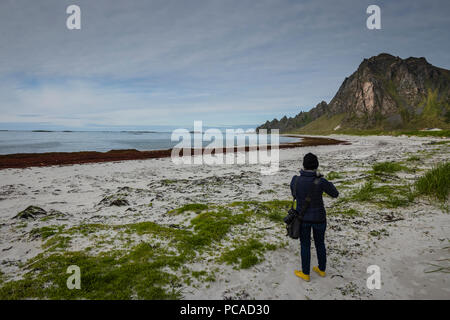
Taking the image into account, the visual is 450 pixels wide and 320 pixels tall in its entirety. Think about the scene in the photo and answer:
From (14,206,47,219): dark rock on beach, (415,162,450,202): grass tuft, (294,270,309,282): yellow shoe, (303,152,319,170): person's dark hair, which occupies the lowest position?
(294,270,309,282): yellow shoe

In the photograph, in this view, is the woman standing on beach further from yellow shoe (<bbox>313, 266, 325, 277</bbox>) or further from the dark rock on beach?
the dark rock on beach

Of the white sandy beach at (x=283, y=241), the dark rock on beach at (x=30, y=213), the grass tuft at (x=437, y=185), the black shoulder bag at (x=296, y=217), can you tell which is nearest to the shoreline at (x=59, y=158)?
the white sandy beach at (x=283, y=241)

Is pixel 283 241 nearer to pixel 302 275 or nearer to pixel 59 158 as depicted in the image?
pixel 302 275

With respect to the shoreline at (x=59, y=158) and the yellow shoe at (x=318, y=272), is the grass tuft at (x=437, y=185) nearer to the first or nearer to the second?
the yellow shoe at (x=318, y=272)

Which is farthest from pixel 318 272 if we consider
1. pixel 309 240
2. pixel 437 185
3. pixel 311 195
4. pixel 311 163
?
pixel 437 185

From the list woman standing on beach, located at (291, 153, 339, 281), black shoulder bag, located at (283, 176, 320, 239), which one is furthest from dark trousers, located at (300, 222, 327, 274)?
black shoulder bag, located at (283, 176, 320, 239)

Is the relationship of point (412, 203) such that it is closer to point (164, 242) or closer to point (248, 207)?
point (248, 207)

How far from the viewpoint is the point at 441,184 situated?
363 inches

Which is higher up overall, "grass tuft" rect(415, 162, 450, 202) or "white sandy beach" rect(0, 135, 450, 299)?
"grass tuft" rect(415, 162, 450, 202)

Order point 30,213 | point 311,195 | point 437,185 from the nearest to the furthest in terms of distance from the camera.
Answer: point 311,195 → point 30,213 → point 437,185

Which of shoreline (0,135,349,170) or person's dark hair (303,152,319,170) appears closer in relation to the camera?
person's dark hair (303,152,319,170)
